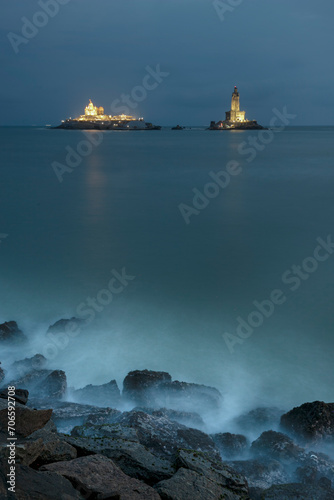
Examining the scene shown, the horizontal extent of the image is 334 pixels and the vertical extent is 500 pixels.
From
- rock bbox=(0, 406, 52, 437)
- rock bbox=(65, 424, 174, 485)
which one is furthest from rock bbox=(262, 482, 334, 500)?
rock bbox=(0, 406, 52, 437)

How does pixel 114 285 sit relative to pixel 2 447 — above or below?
above

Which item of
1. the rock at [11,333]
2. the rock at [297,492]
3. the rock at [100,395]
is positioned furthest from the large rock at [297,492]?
the rock at [11,333]

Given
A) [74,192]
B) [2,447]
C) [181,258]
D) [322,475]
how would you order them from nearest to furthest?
[2,447] → [322,475] → [181,258] → [74,192]

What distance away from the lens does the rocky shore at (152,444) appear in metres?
6.39

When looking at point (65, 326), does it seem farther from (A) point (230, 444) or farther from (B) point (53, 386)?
(A) point (230, 444)

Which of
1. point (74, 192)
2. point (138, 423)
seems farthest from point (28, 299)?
point (74, 192)

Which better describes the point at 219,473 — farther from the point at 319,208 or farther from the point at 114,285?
the point at 319,208

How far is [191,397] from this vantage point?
36.1ft

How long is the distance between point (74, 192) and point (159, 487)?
32407mm

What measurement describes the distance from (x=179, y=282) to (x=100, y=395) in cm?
777

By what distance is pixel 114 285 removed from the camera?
17875 millimetres

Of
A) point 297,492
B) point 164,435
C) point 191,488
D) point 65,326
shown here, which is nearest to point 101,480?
point 191,488

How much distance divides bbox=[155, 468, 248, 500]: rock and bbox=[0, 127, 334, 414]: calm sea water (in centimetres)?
448

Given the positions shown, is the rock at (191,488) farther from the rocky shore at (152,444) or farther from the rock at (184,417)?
the rock at (184,417)
